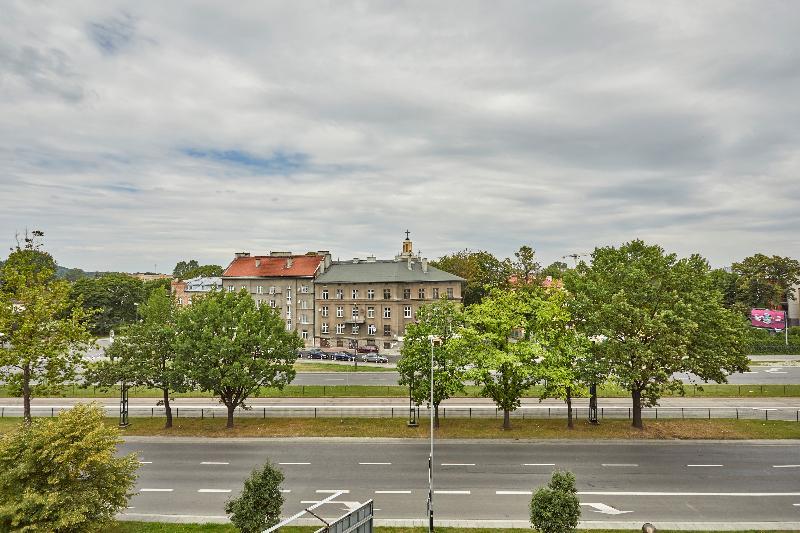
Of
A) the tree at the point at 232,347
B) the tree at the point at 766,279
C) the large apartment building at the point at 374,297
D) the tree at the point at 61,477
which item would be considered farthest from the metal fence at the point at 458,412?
the tree at the point at 766,279

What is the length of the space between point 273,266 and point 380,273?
19.5m

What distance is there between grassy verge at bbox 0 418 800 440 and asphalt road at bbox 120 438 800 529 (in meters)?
1.20

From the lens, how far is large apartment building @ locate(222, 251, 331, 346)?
3339 inches

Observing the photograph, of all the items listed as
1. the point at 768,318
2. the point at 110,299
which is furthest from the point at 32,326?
the point at 768,318

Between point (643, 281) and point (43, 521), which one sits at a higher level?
point (643, 281)

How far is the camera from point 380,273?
3214 inches

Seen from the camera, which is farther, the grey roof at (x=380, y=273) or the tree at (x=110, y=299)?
the tree at (x=110, y=299)

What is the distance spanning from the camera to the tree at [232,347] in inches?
1328

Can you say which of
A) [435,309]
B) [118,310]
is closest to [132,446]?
[435,309]

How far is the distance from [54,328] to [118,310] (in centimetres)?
8587

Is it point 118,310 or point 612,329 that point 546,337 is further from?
point 118,310

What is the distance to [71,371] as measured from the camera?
28.6 metres

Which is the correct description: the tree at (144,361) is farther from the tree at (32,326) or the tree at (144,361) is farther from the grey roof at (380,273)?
the grey roof at (380,273)

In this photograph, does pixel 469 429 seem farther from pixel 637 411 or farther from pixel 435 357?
pixel 637 411
